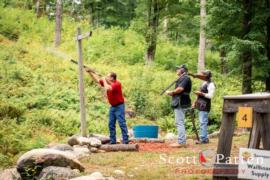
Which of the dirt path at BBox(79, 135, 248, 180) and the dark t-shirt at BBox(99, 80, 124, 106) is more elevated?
the dark t-shirt at BBox(99, 80, 124, 106)

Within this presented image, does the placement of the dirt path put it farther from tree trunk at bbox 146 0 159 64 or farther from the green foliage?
tree trunk at bbox 146 0 159 64

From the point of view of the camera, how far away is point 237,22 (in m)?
13.3

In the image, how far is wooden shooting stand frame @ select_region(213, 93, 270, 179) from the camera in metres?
6.14

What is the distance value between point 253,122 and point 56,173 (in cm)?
334

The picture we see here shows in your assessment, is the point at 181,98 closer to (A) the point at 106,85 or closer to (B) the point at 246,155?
(A) the point at 106,85

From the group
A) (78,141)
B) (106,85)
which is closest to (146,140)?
(78,141)

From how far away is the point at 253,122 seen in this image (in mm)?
6676

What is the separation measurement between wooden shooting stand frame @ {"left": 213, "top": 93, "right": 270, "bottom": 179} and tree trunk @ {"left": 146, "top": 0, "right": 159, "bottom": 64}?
18048 mm

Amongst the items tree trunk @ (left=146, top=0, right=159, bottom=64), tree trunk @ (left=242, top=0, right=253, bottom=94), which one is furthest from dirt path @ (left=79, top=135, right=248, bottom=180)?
tree trunk @ (left=146, top=0, right=159, bottom=64)

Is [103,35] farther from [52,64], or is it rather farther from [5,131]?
[5,131]

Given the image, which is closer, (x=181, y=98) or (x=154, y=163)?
(x=154, y=163)

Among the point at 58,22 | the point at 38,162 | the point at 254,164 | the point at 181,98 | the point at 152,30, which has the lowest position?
the point at 38,162

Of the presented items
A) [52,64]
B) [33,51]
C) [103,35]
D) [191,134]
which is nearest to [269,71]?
[191,134]

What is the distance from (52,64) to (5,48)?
2492 millimetres
